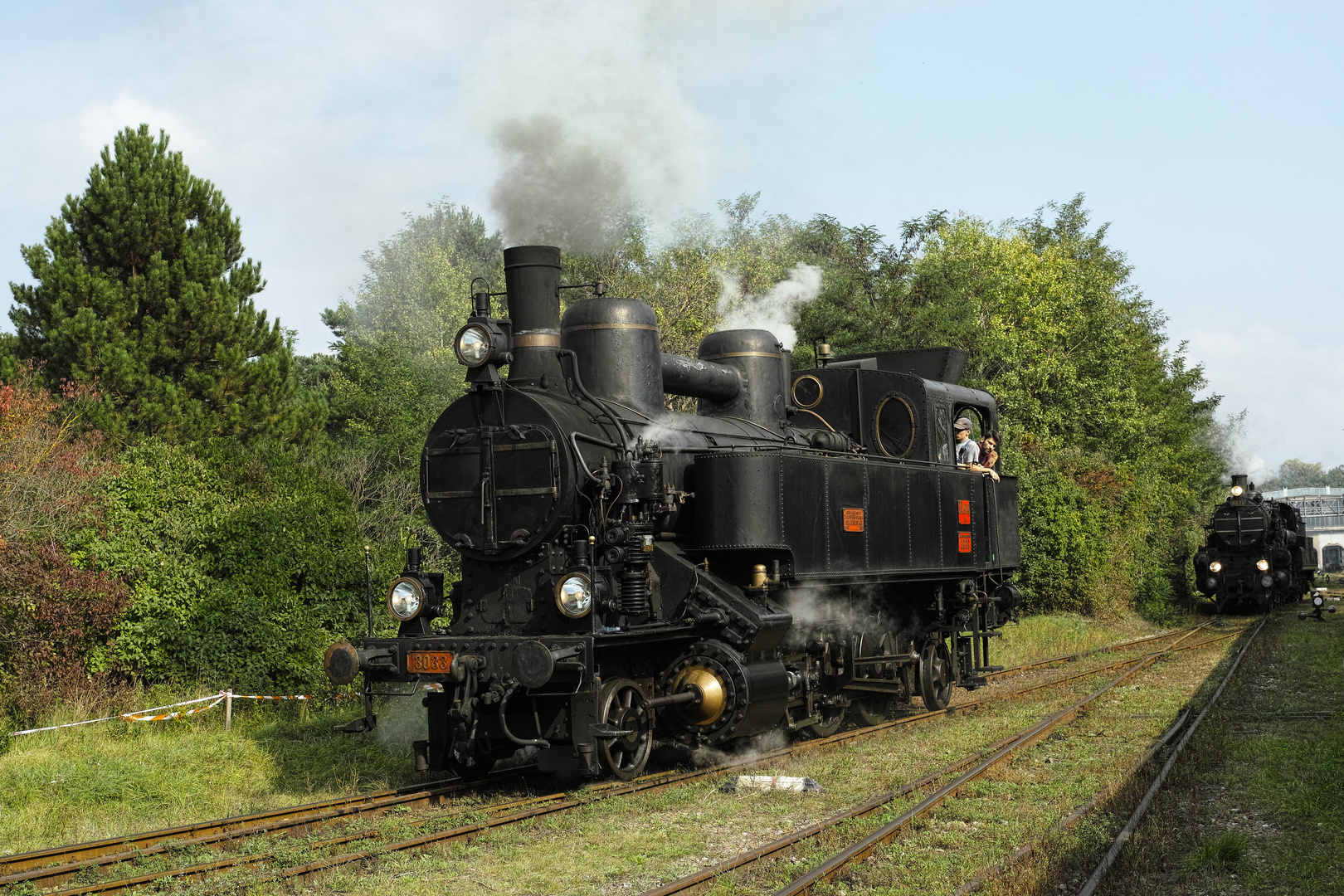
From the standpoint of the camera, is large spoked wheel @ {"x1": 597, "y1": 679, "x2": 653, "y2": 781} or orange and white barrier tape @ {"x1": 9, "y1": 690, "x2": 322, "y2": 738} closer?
large spoked wheel @ {"x1": 597, "y1": 679, "x2": 653, "y2": 781}

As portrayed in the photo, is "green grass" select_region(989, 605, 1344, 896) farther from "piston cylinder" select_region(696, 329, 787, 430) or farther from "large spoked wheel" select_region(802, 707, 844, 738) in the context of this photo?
"piston cylinder" select_region(696, 329, 787, 430)

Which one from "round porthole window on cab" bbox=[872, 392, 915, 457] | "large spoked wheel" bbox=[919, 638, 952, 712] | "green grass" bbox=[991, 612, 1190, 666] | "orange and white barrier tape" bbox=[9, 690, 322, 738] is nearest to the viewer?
"orange and white barrier tape" bbox=[9, 690, 322, 738]

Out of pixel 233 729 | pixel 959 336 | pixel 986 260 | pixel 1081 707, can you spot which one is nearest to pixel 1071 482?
pixel 959 336

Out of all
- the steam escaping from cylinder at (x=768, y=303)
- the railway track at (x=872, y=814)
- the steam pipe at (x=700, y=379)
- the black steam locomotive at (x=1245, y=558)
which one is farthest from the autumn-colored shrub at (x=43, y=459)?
the black steam locomotive at (x=1245, y=558)

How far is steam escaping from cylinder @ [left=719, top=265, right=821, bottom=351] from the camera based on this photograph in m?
20.6

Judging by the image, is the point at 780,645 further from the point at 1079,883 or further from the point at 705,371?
the point at 1079,883

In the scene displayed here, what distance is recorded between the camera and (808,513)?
31.8 feet

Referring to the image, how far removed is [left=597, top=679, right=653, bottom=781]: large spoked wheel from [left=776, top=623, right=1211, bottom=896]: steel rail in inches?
77.0

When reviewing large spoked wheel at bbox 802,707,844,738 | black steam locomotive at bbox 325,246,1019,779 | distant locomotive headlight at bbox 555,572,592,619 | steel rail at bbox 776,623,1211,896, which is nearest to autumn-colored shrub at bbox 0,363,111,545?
black steam locomotive at bbox 325,246,1019,779

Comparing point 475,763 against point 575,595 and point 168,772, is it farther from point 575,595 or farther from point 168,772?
point 168,772

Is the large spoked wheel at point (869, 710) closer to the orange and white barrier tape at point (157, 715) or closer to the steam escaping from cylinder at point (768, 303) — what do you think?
the orange and white barrier tape at point (157, 715)

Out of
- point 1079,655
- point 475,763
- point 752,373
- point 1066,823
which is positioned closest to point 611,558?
point 475,763

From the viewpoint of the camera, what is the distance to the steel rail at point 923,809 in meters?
5.87

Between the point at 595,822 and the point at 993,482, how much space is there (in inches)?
296
